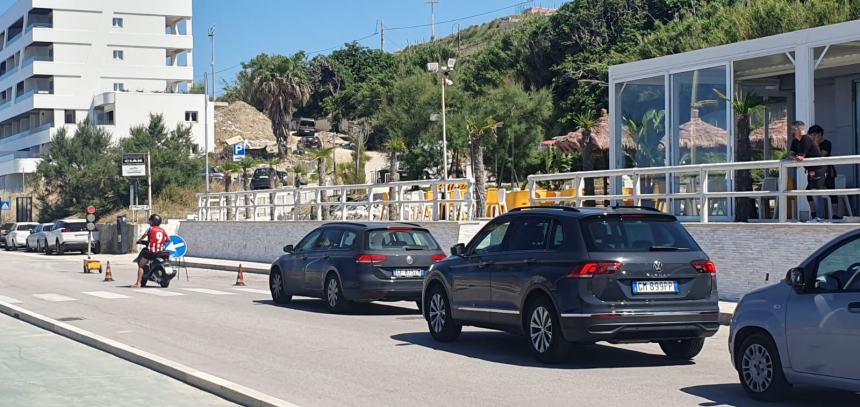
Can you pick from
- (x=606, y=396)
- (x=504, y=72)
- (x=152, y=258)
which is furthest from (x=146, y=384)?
(x=504, y=72)

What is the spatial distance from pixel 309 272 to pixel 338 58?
99.7 m

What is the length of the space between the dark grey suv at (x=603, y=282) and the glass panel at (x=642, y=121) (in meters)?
11.8

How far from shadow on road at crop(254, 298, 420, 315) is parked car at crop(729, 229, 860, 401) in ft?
33.3

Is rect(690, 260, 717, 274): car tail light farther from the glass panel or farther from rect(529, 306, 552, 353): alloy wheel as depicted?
the glass panel

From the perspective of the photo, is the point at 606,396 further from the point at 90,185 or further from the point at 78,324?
the point at 90,185

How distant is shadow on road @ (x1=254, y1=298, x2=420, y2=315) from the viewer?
19.2 meters

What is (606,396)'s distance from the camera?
32.4 ft

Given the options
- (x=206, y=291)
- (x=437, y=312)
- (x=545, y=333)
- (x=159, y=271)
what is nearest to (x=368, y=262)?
(x=437, y=312)

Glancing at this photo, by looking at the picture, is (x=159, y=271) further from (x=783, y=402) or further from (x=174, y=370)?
(x=783, y=402)

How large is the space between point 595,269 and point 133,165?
4675 centimetres

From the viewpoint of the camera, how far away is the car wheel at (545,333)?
38.1 feet

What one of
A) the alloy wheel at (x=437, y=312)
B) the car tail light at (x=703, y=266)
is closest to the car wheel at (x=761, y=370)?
the car tail light at (x=703, y=266)

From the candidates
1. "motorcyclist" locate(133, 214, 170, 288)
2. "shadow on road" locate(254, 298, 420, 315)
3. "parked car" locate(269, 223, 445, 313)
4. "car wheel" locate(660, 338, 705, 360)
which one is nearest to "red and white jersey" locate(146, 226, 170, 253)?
"motorcyclist" locate(133, 214, 170, 288)

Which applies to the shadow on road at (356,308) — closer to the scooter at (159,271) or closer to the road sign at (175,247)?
the scooter at (159,271)
